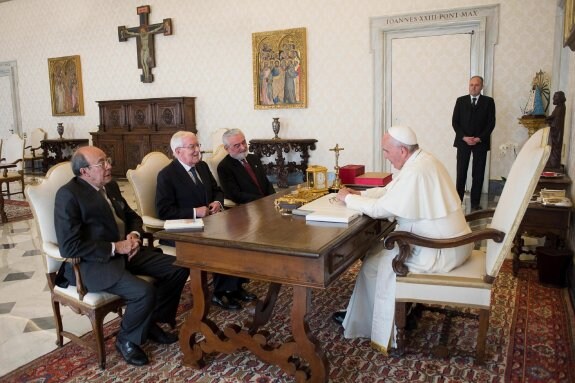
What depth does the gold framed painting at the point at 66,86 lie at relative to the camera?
11.6 m

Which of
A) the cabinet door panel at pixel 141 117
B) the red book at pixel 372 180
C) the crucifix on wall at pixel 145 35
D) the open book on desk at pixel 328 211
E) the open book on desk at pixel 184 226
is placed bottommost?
the open book on desk at pixel 184 226

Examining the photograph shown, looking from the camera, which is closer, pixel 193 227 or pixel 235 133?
pixel 193 227

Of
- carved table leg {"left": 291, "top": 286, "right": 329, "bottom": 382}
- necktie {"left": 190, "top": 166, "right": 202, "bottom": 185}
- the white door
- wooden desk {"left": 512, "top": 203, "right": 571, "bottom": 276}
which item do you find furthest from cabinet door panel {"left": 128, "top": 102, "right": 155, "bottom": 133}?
carved table leg {"left": 291, "top": 286, "right": 329, "bottom": 382}

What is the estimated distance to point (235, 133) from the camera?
4.14m

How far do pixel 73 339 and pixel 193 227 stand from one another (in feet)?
3.65

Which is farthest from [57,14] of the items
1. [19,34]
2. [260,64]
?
[260,64]

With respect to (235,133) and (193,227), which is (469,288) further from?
(235,133)

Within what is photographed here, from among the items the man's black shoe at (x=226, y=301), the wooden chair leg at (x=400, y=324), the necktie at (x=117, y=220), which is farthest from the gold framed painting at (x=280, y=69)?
the wooden chair leg at (x=400, y=324)

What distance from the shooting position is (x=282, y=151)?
9.08 m

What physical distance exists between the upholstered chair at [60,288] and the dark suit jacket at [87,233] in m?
0.06

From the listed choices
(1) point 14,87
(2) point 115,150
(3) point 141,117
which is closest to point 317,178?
(3) point 141,117

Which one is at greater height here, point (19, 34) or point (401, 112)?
point (19, 34)

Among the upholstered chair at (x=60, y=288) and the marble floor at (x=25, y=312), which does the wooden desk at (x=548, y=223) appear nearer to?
the upholstered chair at (x=60, y=288)

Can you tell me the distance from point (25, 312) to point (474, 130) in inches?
226
